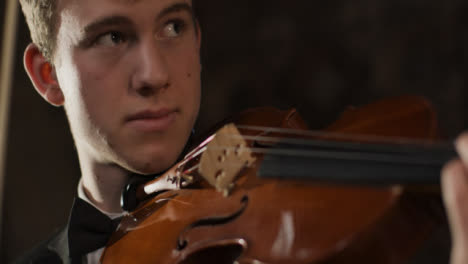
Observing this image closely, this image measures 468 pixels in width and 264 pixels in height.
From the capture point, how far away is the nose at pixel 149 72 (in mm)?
847

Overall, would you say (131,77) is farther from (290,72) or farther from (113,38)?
(290,72)

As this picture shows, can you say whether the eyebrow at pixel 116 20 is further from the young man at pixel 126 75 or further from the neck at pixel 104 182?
the neck at pixel 104 182

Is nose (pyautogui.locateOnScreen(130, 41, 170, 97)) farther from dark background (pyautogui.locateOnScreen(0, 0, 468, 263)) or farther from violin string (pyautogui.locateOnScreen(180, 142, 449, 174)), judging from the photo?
dark background (pyautogui.locateOnScreen(0, 0, 468, 263))

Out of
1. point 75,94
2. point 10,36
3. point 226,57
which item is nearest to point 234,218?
point 75,94

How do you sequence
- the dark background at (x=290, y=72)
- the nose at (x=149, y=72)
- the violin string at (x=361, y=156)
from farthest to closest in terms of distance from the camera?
the dark background at (x=290, y=72) → the nose at (x=149, y=72) → the violin string at (x=361, y=156)

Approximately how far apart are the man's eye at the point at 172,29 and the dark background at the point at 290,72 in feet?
2.74

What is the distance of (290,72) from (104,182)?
2.97 ft

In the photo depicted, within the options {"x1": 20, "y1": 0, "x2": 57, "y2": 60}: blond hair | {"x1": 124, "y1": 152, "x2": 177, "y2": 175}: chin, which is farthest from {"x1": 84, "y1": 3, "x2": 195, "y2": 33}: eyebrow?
{"x1": 124, "y1": 152, "x2": 177, "y2": 175}: chin

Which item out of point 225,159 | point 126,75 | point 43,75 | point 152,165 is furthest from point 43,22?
point 225,159

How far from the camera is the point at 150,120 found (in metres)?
0.87

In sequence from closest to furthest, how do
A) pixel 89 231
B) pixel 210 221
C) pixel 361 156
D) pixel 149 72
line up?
pixel 361 156, pixel 210 221, pixel 149 72, pixel 89 231

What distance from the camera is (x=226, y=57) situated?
189 cm

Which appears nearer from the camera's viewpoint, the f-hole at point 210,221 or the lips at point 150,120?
the f-hole at point 210,221

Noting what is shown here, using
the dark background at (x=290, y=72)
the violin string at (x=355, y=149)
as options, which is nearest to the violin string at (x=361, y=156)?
the violin string at (x=355, y=149)
